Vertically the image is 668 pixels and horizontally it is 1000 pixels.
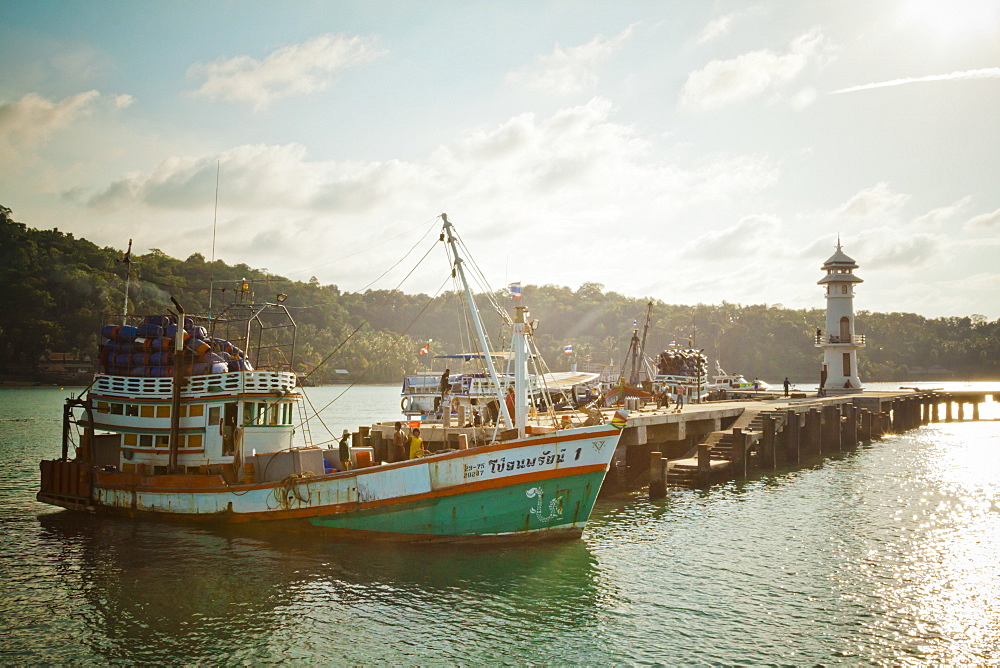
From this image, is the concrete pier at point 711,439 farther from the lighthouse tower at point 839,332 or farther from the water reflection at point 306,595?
the lighthouse tower at point 839,332

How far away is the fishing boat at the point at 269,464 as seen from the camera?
859 inches

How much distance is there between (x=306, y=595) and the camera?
18672 mm

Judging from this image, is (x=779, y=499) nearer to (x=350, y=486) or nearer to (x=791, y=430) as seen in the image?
(x=791, y=430)

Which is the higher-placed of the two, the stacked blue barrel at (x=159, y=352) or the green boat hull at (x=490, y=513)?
the stacked blue barrel at (x=159, y=352)

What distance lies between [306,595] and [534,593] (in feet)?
19.7

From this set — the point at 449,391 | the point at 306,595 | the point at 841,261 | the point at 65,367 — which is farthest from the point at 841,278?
the point at 65,367

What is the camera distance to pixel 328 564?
69.8ft

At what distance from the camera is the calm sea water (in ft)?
50.8

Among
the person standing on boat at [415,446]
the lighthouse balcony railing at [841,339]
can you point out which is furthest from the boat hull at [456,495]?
the lighthouse balcony railing at [841,339]

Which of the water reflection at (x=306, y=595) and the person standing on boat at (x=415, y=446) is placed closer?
the water reflection at (x=306, y=595)

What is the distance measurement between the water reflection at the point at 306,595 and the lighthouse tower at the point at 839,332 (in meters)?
59.0

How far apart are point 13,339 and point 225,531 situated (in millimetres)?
123250

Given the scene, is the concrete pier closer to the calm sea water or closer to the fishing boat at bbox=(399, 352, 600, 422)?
the calm sea water

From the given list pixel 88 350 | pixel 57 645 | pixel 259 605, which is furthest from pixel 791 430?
pixel 88 350
